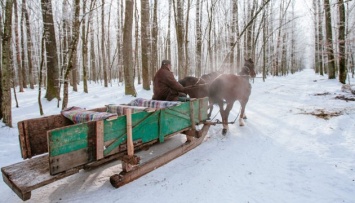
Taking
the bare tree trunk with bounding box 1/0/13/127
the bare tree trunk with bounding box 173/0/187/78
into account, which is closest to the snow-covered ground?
the bare tree trunk with bounding box 1/0/13/127

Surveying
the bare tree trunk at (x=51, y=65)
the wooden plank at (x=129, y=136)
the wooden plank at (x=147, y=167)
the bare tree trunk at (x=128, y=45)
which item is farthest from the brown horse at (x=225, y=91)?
the bare tree trunk at (x=51, y=65)

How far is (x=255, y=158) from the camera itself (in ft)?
14.5

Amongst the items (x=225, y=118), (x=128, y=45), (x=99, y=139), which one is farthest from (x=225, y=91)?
(x=128, y=45)

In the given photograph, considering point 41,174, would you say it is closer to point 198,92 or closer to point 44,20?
point 198,92

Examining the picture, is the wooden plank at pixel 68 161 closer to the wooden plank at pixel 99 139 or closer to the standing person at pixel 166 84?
the wooden plank at pixel 99 139

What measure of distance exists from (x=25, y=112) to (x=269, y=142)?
889cm

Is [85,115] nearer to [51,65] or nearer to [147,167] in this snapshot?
[147,167]

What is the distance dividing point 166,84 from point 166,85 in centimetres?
5

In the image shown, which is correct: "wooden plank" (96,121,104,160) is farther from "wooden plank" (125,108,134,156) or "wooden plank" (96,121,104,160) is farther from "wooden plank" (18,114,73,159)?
"wooden plank" (18,114,73,159)

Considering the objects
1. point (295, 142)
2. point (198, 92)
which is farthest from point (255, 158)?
point (198, 92)

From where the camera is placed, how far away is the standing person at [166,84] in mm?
5246

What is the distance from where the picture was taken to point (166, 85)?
17.7 feet

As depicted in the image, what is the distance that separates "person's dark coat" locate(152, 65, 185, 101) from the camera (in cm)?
525

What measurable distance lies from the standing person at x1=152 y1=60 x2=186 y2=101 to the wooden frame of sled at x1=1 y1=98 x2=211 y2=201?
2.66 ft
